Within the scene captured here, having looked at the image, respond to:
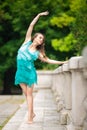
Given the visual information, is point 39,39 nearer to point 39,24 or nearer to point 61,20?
point 61,20

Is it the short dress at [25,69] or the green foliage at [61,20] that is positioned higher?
the green foliage at [61,20]

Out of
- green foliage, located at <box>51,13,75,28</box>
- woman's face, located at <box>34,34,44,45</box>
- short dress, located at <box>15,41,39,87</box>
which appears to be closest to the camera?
short dress, located at <box>15,41,39,87</box>

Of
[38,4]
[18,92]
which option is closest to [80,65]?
[38,4]

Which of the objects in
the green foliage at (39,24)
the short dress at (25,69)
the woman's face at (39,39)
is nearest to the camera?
the short dress at (25,69)

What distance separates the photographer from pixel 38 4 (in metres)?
38.2

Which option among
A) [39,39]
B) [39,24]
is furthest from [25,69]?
[39,24]

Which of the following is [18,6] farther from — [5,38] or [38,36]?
[38,36]

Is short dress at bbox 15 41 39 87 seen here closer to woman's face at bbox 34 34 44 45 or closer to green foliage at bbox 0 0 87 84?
woman's face at bbox 34 34 44 45

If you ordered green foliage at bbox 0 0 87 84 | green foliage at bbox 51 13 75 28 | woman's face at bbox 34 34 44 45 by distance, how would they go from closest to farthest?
woman's face at bbox 34 34 44 45 < green foliage at bbox 51 13 75 28 < green foliage at bbox 0 0 87 84

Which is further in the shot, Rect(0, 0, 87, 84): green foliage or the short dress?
Rect(0, 0, 87, 84): green foliage

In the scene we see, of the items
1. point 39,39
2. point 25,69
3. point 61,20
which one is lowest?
point 25,69

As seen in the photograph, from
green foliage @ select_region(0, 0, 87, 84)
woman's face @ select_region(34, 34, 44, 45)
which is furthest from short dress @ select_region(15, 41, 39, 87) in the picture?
green foliage @ select_region(0, 0, 87, 84)

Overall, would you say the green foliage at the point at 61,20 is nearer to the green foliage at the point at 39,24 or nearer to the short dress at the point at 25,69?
the green foliage at the point at 39,24

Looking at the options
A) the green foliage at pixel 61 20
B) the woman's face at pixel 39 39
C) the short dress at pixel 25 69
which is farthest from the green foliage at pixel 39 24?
the short dress at pixel 25 69
